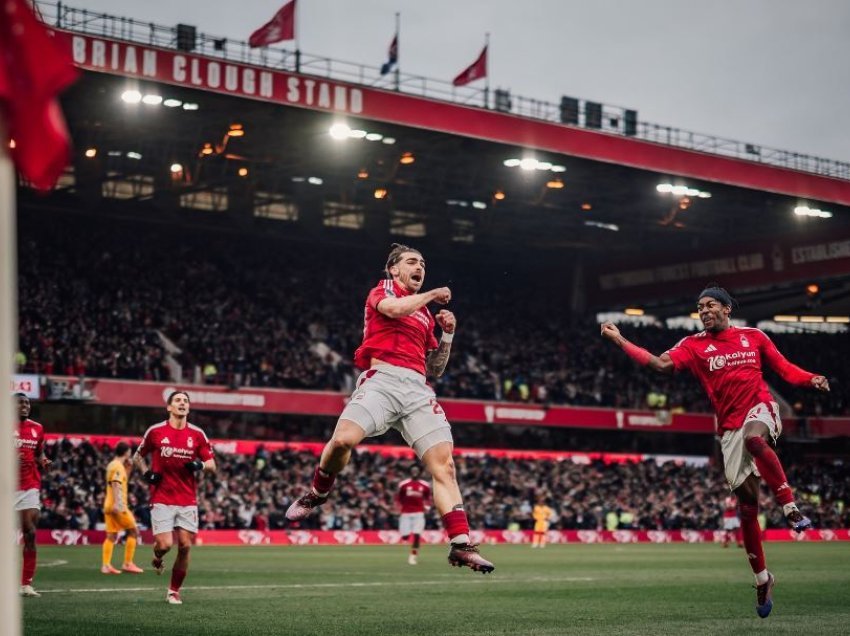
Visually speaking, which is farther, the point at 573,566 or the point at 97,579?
the point at 573,566

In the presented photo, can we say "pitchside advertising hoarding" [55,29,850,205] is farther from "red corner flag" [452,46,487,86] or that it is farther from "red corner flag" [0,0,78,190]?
"red corner flag" [0,0,78,190]

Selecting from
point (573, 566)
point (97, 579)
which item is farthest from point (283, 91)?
point (97, 579)

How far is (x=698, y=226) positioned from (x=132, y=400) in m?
28.0

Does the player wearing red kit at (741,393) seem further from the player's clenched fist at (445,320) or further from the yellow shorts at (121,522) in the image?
the yellow shorts at (121,522)

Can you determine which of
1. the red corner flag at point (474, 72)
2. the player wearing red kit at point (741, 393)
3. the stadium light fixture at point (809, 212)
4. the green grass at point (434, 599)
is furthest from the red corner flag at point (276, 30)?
the player wearing red kit at point (741, 393)

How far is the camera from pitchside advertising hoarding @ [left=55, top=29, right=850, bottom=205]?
33875 millimetres

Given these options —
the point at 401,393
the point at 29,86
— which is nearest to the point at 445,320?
the point at 401,393

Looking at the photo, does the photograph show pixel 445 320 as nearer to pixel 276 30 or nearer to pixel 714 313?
pixel 714 313

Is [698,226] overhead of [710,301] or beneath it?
overhead

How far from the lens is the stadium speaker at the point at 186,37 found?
36.0 metres

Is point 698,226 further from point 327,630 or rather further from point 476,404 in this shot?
point 327,630

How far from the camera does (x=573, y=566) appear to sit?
25.8 metres

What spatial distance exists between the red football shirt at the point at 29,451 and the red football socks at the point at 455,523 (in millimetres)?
8105

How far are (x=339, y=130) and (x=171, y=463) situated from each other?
25.7 m
